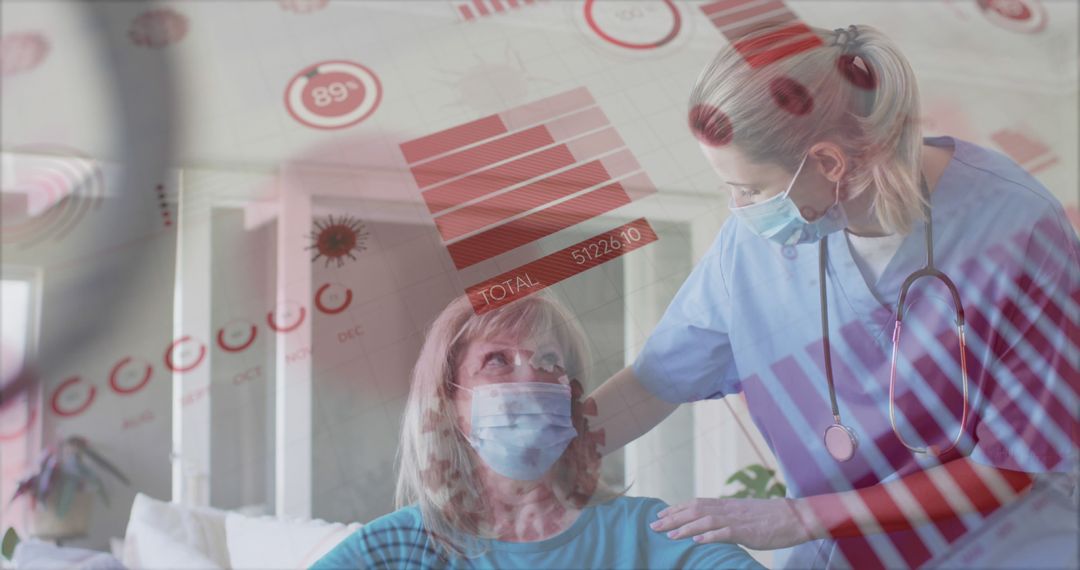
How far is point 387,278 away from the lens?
0.81 metres

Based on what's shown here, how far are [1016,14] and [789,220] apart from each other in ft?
1.57

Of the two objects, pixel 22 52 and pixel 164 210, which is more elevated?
pixel 22 52

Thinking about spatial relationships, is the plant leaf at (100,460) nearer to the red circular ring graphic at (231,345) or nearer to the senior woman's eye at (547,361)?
the red circular ring graphic at (231,345)

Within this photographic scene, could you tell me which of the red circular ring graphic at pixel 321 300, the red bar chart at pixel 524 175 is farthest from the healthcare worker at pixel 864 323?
the red circular ring graphic at pixel 321 300

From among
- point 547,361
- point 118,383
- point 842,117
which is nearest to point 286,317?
point 118,383

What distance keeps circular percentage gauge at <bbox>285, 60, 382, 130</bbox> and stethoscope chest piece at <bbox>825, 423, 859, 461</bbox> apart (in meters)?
0.55

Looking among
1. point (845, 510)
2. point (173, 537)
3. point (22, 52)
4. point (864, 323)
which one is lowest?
point (845, 510)

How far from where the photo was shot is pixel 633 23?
982mm

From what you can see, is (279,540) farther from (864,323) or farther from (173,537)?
(864,323)

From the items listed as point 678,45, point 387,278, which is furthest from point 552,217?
point 678,45

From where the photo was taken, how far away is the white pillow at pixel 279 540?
2.40ft

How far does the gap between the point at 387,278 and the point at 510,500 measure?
0.77 ft

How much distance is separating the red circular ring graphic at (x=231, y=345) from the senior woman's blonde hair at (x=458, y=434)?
7.0 inches

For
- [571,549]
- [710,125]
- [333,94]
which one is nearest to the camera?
[571,549]
